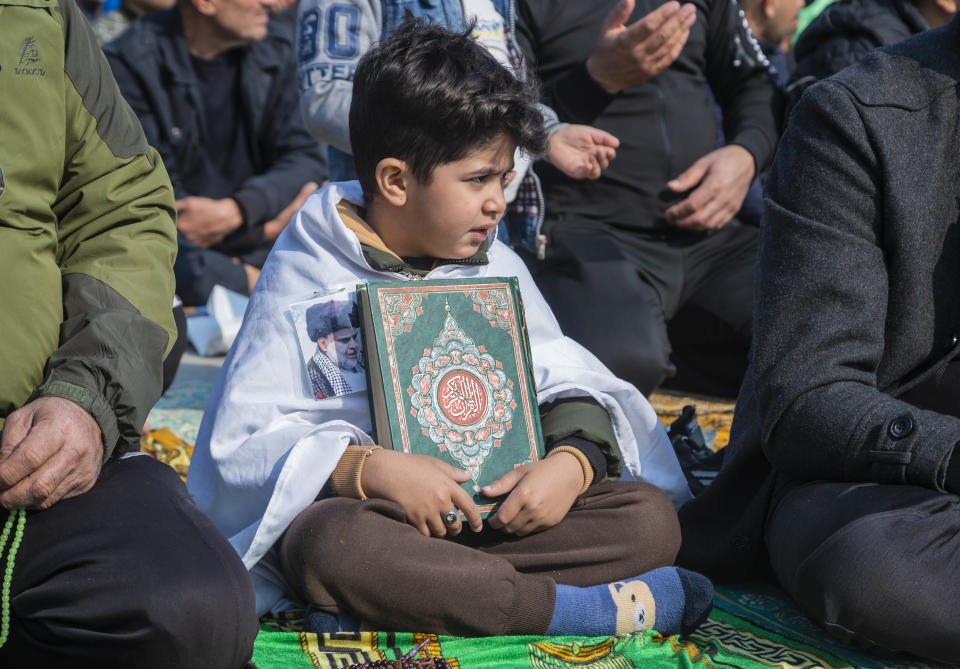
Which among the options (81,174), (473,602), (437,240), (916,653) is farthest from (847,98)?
(81,174)

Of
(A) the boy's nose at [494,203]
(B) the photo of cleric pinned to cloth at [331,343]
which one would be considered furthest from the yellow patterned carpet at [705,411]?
(B) the photo of cleric pinned to cloth at [331,343]

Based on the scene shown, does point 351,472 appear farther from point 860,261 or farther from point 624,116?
point 624,116

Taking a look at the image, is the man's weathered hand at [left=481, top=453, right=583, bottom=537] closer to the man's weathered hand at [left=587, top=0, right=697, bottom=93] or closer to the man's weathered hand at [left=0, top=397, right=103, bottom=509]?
the man's weathered hand at [left=0, top=397, right=103, bottom=509]

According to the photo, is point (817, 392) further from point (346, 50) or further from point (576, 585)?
point (346, 50)

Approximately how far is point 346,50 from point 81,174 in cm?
150

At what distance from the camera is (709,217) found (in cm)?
401

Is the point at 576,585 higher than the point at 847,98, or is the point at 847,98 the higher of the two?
the point at 847,98

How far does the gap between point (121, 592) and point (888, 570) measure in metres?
1.32

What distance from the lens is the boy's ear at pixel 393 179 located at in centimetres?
251

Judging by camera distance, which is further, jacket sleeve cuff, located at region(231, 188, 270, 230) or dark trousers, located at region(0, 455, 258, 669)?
jacket sleeve cuff, located at region(231, 188, 270, 230)

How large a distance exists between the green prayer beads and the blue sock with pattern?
983 millimetres

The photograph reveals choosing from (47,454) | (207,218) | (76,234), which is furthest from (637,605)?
(207,218)

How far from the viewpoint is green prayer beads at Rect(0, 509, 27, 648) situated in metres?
1.66

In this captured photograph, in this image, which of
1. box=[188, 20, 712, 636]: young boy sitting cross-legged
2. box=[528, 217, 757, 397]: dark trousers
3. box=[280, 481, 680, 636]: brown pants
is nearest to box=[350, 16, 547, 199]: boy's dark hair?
box=[188, 20, 712, 636]: young boy sitting cross-legged
